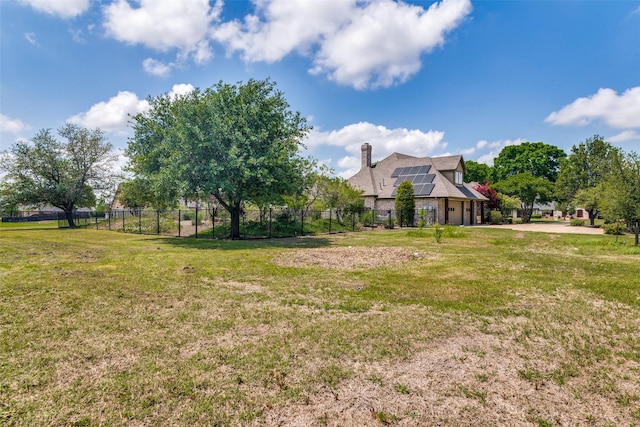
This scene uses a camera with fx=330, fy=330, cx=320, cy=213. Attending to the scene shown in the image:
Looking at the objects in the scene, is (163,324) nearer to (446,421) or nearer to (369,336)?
(369,336)

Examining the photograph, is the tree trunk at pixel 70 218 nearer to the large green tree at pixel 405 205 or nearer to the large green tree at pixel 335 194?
the large green tree at pixel 335 194

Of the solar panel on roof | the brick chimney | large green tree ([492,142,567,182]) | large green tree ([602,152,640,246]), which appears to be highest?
large green tree ([492,142,567,182])

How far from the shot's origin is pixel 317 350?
137 inches

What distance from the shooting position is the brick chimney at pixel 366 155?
1399 inches

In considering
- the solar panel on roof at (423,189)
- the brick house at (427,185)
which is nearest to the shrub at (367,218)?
the brick house at (427,185)

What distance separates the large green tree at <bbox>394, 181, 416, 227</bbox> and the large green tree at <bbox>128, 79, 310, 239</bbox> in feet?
42.5

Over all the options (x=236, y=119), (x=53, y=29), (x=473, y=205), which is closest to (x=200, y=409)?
(x=236, y=119)

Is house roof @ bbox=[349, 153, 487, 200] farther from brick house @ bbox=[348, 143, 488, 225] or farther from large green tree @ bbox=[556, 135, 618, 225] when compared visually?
large green tree @ bbox=[556, 135, 618, 225]

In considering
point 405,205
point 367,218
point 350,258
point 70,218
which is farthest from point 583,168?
point 70,218

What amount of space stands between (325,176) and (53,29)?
16.6m

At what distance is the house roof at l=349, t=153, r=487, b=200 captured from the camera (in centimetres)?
2920

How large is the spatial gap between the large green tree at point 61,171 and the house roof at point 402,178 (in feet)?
79.5

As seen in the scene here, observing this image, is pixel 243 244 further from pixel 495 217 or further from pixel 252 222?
pixel 495 217

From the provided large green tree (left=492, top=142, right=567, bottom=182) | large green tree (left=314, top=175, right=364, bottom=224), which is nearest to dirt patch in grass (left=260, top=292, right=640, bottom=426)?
large green tree (left=314, top=175, right=364, bottom=224)
